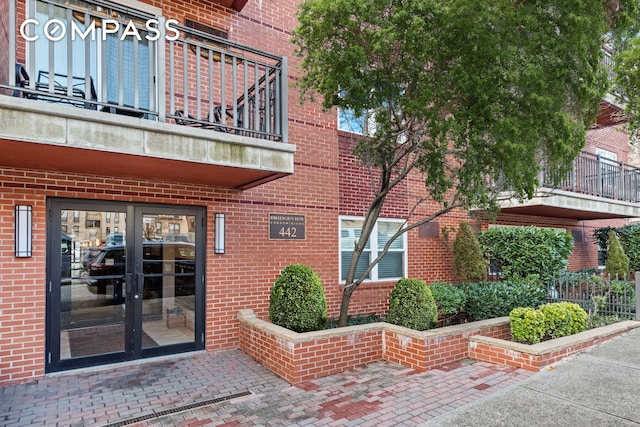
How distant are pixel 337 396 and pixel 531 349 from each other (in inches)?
103

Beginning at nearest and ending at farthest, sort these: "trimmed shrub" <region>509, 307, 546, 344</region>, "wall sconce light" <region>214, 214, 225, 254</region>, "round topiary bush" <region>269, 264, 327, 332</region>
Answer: "round topiary bush" <region>269, 264, 327, 332</region>, "trimmed shrub" <region>509, 307, 546, 344</region>, "wall sconce light" <region>214, 214, 225, 254</region>

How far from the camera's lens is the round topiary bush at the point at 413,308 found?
19.2 ft

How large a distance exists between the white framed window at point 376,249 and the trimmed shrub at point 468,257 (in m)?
1.37

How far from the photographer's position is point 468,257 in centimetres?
896

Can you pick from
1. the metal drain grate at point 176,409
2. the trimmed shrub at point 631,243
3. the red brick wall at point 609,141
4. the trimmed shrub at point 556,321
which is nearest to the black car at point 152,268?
the metal drain grate at point 176,409

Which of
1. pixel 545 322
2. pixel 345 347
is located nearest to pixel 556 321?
pixel 545 322

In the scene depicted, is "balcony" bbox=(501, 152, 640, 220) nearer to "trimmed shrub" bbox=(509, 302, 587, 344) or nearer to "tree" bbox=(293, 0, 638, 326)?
"trimmed shrub" bbox=(509, 302, 587, 344)

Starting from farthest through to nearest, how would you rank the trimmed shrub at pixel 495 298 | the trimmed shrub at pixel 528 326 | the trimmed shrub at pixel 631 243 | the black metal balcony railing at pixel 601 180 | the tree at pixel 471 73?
the trimmed shrub at pixel 631 243, the black metal balcony railing at pixel 601 180, the trimmed shrub at pixel 495 298, the trimmed shrub at pixel 528 326, the tree at pixel 471 73

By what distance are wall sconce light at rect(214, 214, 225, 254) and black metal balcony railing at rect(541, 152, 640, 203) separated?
777cm

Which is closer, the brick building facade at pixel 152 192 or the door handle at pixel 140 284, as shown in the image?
the brick building facade at pixel 152 192

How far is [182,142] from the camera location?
441 centimetres

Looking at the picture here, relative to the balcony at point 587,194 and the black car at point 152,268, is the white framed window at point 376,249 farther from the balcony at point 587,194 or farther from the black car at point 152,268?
the black car at point 152,268

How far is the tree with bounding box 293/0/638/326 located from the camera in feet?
15.4

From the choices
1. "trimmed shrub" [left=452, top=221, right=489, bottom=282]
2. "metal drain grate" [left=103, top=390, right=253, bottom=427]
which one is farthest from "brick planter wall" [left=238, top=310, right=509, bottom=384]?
"trimmed shrub" [left=452, top=221, right=489, bottom=282]
